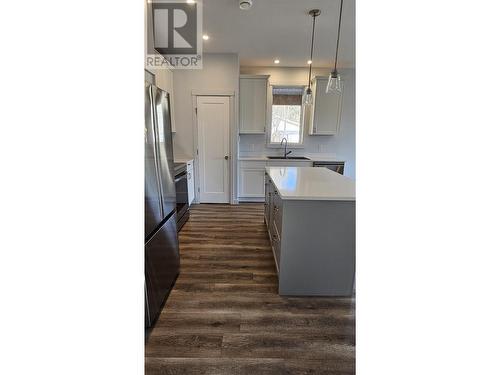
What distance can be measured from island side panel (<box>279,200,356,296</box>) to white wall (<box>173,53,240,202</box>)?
294cm

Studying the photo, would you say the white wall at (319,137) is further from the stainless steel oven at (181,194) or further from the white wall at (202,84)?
the stainless steel oven at (181,194)

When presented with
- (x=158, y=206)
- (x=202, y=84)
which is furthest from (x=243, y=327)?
(x=202, y=84)

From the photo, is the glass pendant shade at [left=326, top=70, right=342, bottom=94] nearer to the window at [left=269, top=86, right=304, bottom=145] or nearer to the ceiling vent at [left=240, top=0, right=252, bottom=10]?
the ceiling vent at [left=240, top=0, right=252, bottom=10]

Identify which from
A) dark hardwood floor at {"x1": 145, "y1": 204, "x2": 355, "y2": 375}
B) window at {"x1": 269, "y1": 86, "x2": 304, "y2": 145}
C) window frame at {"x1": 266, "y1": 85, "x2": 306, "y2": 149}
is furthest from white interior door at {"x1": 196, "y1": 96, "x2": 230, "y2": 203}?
dark hardwood floor at {"x1": 145, "y1": 204, "x2": 355, "y2": 375}

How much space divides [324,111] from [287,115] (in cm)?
78

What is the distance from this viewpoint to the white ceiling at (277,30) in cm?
272

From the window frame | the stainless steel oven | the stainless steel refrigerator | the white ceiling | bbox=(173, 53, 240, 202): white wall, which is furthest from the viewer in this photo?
the window frame

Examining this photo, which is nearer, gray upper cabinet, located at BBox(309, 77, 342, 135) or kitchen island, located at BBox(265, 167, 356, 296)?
kitchen island, located at BBox(265, 167, 356, 296)

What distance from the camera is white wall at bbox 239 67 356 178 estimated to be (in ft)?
16.8

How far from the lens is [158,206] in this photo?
5.71ft

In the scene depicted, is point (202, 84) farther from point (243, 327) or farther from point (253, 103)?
point (243, 327)
